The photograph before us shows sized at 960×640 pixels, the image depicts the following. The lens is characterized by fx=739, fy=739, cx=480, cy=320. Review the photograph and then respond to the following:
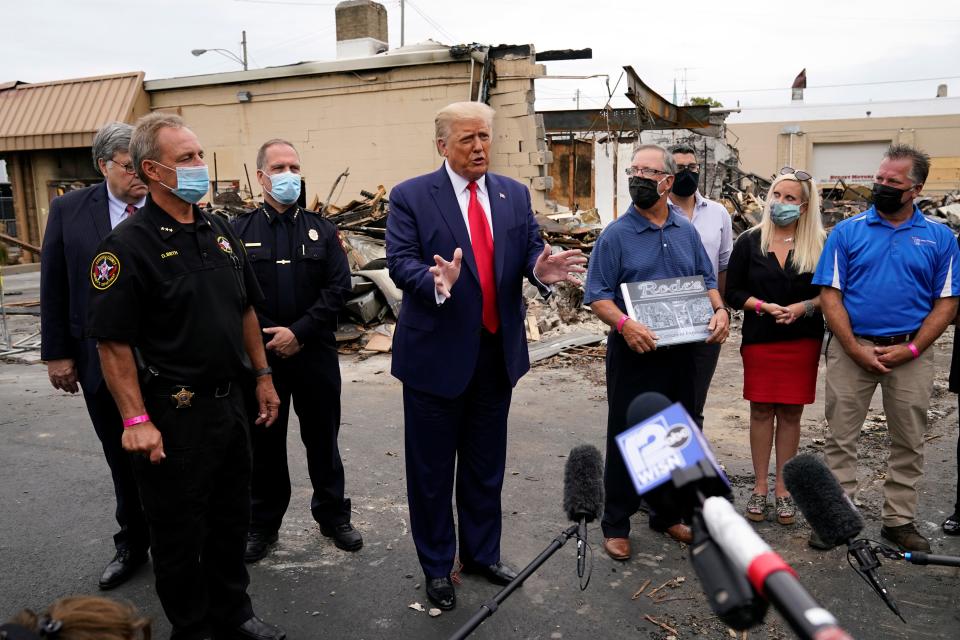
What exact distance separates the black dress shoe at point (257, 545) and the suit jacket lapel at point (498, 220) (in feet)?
6.61

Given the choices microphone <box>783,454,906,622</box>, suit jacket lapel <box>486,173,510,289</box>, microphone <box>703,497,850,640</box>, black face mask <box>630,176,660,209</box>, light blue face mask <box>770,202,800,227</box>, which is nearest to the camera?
microphone <box>703,497,850,640</box>

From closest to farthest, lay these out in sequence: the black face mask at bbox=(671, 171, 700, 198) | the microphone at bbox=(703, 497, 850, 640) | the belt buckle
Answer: the microphone at bbox=(703, 497, 850, 640) < the belt buckle < the black face mask at bbox=(671, 171, 700, 198)

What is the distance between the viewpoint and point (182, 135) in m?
3.02

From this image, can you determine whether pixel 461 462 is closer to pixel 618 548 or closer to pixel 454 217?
pixel 618 548

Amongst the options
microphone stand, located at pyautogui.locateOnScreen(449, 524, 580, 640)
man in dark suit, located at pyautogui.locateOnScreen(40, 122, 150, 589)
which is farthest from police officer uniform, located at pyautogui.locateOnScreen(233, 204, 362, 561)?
microphone stand, located at pyautogui.locateOnScreen(449, 524, 580, 640)

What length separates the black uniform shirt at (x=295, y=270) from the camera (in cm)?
411

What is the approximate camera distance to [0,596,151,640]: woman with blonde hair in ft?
5.35

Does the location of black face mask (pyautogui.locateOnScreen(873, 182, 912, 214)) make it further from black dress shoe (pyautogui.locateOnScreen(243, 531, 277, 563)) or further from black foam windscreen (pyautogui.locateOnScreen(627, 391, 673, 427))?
black dress shoe (pyautogui.locateOnScreen(243, 531, 277, 563))

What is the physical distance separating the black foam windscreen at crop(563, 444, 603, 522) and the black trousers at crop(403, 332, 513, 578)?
0.73 m

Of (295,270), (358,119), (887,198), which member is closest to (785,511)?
(887,198)

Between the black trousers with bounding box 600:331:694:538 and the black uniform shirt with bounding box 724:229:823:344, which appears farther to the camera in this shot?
the black uniform shirt with bounding box 724:229:823:344

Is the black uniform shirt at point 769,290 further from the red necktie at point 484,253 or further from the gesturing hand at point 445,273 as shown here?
the gesturing hand at point 445,273

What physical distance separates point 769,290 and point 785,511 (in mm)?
1343

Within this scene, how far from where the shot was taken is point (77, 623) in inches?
67.2
